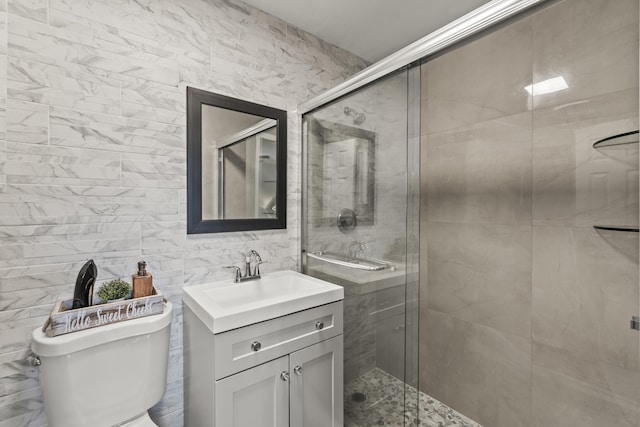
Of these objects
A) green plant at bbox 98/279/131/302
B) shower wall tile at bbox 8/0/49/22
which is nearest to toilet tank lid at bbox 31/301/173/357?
green plant at bbox 98/279/131/302

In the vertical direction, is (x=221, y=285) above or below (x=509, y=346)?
above

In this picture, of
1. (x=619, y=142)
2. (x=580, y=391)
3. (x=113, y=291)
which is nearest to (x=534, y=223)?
(x=619, y=142)

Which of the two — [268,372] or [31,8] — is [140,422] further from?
[31,8]

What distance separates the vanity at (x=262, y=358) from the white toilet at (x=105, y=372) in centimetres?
18

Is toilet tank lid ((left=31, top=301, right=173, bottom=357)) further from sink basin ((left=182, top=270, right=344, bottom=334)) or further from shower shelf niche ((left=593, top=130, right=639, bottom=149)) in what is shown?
shower shelf niche ((left=593, top=130, right=639, bottom=149))

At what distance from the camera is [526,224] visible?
148cm

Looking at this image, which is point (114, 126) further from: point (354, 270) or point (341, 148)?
point (354, 270)

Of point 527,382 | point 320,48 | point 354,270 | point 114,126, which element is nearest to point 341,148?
point 354,270

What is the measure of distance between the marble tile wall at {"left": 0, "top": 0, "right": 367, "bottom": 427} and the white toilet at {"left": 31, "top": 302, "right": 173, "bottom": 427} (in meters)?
0.26

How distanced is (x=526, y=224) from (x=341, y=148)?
3.38 feet

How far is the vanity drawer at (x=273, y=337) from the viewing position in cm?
106

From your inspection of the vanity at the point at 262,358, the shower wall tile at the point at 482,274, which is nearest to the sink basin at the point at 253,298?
the vanity at the point at 262,358

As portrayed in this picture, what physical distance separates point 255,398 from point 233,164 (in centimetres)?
108

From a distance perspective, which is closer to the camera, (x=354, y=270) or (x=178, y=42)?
(x=178, y=42)
